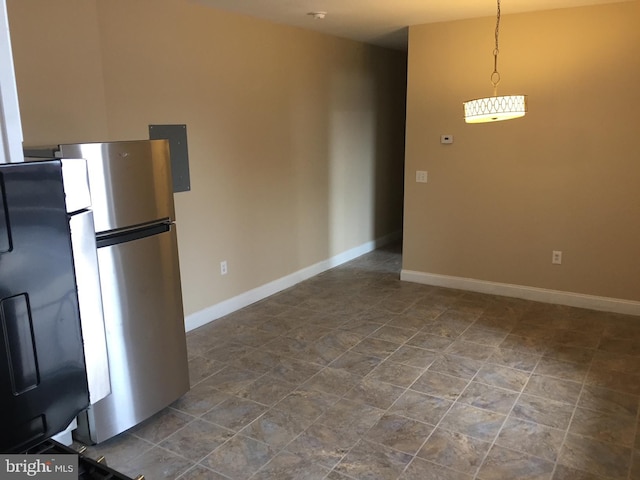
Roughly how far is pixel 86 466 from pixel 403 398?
238 centimetres

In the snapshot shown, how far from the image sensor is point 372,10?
405cm

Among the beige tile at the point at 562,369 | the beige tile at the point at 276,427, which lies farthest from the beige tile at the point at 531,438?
the beige tile at the point at 276,427

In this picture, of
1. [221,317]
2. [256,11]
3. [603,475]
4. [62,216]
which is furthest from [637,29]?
[62,216]

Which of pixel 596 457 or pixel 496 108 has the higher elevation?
pixel 496 108

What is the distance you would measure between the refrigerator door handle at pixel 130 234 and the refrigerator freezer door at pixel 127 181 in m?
0.03

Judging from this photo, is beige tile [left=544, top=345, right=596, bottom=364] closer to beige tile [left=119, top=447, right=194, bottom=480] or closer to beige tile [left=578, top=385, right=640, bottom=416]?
beige tile [left=578, top=385, right=640, bottom=416]

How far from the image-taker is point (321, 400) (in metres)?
2.93

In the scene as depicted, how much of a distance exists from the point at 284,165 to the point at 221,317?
1572 millimetres

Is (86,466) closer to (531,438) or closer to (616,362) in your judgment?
(531,438)

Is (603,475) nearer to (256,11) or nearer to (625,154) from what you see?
(625,154)

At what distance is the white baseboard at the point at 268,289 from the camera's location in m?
4.10

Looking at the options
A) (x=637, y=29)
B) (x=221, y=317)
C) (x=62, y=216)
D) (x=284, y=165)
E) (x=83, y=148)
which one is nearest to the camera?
(x=62, y=216)

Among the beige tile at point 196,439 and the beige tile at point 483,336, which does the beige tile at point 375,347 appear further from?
the beige tile at point 196,439

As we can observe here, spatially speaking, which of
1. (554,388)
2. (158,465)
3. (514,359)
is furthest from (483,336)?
(158,465)
